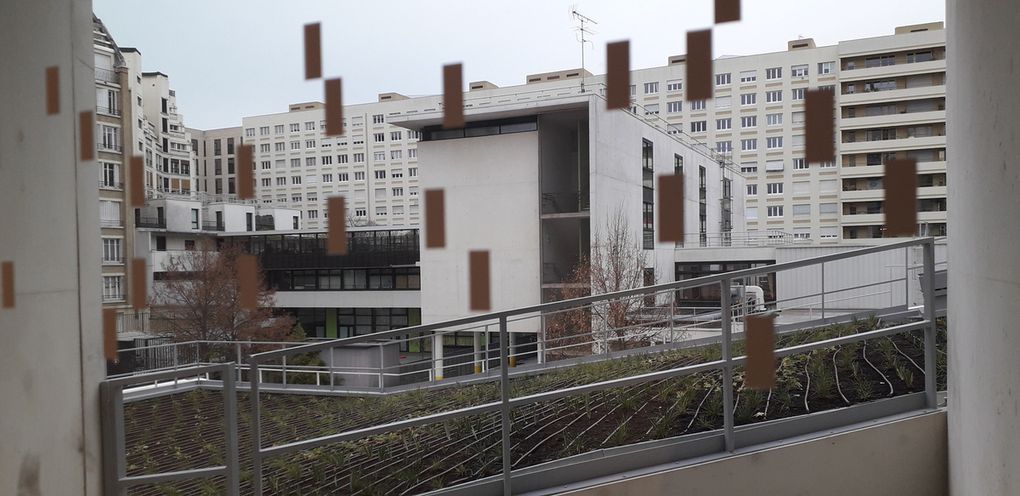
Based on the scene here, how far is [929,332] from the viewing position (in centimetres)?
222

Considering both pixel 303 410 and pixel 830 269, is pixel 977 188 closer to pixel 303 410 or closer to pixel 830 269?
pixel 303 410

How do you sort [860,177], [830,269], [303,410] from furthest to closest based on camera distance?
[860,177] < [830,269] < [303,410]

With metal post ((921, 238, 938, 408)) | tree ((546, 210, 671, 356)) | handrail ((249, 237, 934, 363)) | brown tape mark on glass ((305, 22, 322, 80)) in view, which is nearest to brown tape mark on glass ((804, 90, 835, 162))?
handrail ((249, 237, 934, 363))

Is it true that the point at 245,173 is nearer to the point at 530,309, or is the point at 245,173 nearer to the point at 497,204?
the point at 530,309

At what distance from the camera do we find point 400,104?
31.2 metres

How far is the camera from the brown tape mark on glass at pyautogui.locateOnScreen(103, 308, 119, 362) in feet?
6.31

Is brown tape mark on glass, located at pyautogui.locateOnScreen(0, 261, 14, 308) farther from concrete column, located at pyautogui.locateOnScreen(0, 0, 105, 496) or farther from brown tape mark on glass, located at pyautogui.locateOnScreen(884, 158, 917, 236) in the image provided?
brown tape mark on glass, located at pyautogui.locateOnScreen(884, 158, 917, 236)

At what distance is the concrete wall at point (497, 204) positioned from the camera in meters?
14.9

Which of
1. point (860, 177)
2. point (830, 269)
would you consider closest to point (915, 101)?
point (860, 177)

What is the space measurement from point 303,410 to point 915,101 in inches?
1003

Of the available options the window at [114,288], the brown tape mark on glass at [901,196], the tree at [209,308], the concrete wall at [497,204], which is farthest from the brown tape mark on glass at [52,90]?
the window at [114,288]

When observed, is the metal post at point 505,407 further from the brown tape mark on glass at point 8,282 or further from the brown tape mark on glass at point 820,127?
the brown tape mark on glass at point 8,282

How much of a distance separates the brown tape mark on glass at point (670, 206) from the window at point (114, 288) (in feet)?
69.0

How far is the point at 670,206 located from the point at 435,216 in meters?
0.53
